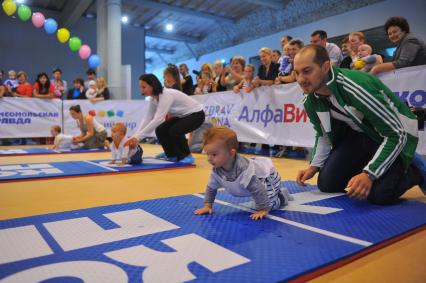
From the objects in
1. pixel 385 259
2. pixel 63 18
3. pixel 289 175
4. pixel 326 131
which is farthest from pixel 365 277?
pixel 63 18

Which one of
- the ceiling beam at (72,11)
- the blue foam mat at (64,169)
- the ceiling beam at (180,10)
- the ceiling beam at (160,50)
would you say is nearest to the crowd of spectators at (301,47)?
the blue foam mat at (64,169)

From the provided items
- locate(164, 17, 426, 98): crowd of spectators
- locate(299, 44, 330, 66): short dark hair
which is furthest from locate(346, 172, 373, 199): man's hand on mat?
locate(164, 17, 426, 98): crowd of spectators

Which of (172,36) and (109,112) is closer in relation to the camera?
(109,112)

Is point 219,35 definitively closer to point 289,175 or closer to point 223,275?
point 289,175

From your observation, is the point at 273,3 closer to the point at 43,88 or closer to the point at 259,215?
the point at 43,88

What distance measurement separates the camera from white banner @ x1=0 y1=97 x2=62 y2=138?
7070 mm

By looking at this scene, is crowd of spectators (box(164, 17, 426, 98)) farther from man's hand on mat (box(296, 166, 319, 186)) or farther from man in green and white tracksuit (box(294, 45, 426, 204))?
man's hand on mat (box(296, 166, 319, 186))

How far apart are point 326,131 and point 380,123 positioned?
0.36 meters

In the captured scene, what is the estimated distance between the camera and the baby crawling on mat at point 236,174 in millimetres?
1635

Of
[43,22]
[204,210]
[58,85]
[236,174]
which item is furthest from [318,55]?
[43,22]

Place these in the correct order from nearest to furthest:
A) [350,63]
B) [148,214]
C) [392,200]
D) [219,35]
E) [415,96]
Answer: [148,214]
[392,200]
[415,96]
[350,63]
[219,35]

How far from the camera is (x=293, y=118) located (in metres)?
4.77

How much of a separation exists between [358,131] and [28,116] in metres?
7.21

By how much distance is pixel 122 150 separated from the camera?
3873 millimetres
